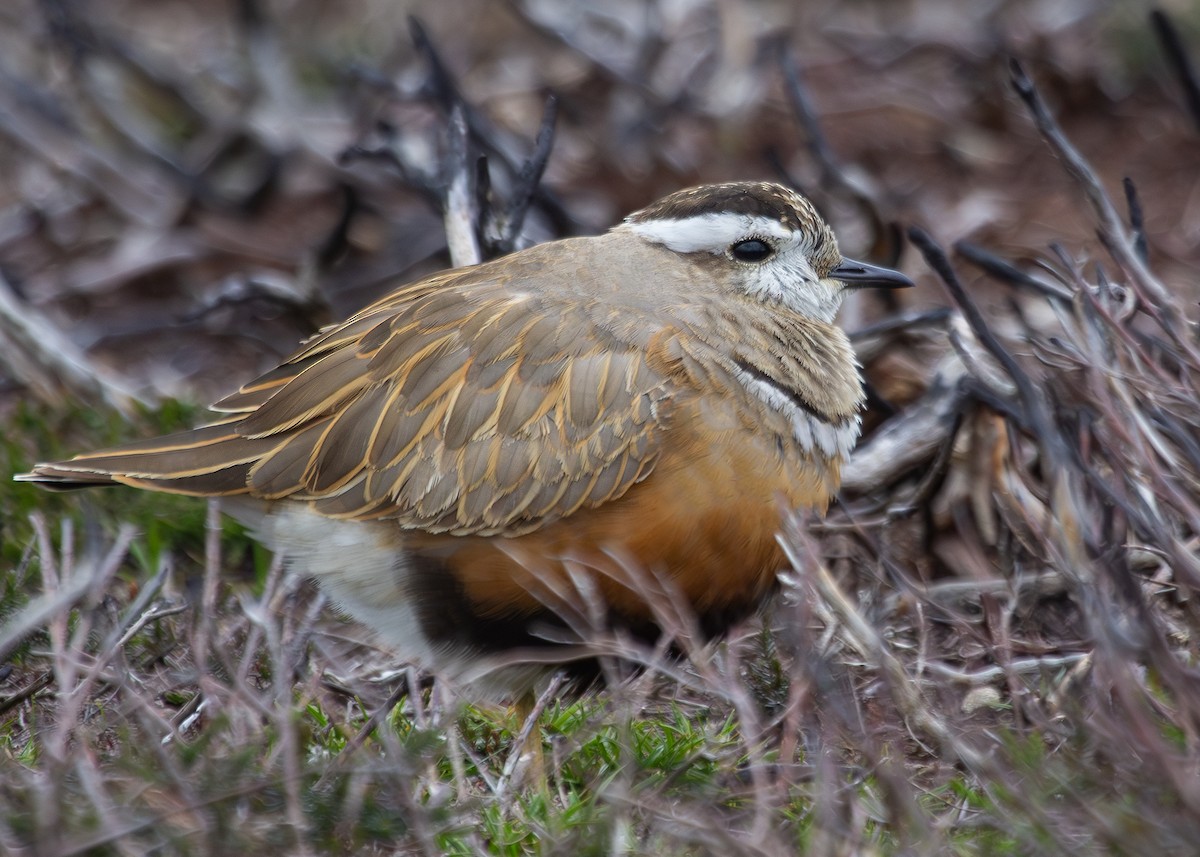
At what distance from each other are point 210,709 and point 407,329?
1.31m

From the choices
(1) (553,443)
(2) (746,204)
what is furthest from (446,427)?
(2) (746,204)

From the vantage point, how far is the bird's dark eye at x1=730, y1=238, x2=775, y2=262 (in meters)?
4.46

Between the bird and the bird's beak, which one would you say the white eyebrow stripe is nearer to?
the bird

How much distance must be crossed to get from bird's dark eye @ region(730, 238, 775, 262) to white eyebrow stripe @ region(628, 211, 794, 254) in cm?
2

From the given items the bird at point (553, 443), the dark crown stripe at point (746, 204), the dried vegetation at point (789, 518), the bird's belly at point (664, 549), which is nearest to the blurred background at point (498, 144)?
the dried vegetation at point (789, 518)

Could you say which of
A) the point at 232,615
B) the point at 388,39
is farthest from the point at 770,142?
the point at 232,615

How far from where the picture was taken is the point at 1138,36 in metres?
8.43

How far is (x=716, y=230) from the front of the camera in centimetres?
445

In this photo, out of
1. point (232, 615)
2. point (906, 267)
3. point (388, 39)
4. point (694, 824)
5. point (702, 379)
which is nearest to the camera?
point (694, 824)

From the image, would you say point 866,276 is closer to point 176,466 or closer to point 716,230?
point 716,230

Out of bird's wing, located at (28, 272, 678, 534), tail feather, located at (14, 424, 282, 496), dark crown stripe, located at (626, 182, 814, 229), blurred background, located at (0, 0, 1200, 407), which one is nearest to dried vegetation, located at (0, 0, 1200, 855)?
blurred background, located at (0, 0, 1200, 407)

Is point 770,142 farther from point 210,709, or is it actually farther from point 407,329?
point 210,709

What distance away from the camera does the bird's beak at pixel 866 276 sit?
15.1 ft

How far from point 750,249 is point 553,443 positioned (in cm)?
97
